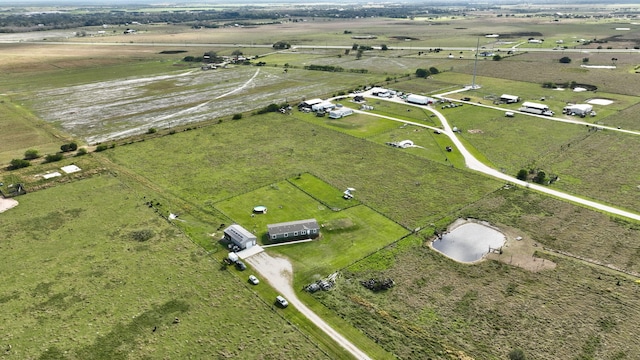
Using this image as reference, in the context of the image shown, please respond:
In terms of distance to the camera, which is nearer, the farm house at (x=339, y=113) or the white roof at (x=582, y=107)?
the white roof at (x=582, y=107)

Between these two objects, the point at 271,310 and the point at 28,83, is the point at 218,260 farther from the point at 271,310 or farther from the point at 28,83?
the point at 28,83

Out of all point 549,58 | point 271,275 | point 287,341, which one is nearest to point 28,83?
point 271,275

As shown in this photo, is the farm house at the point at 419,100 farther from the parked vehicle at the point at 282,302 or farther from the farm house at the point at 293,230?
the parked vehicle at the point at 282,302

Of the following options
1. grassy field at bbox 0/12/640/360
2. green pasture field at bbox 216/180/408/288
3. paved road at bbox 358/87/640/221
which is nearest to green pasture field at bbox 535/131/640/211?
grassy field at bbox 0/12/640/360

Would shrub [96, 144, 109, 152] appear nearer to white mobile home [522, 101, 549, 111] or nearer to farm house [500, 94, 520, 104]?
white mobile home [522, 101, 549, 111]

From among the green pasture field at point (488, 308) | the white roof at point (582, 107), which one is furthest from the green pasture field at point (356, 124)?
the green pasture field at point (488, 308)
